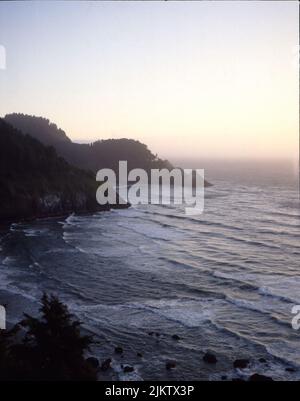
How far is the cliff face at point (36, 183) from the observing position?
8519 centimetres

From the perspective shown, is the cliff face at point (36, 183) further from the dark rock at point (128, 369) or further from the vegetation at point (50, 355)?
the vegetation at point (50, 355)

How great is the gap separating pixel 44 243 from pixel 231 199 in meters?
77.3

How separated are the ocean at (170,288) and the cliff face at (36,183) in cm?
815

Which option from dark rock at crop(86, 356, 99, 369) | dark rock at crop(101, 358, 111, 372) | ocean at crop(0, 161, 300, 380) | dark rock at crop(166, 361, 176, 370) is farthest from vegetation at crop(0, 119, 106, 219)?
dark rock at crop(166, 361, 176, 370)

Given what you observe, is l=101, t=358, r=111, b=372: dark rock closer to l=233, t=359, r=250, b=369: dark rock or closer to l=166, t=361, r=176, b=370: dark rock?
l=166, t=361, r=176, b=370: dark rock

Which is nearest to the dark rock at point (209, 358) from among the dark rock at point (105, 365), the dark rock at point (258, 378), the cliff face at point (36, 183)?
the dark rock at point (258, 378)

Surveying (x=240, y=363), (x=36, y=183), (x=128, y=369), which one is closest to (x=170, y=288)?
(x=240, y=363)

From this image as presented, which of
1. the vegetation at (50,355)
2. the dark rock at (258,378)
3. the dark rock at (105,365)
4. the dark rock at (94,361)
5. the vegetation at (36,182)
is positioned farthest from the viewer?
the vegetation at (36,182)

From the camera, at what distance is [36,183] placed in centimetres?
9344

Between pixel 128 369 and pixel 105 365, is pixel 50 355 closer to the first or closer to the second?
A: pixel 105 365

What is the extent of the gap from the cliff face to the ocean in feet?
26.7

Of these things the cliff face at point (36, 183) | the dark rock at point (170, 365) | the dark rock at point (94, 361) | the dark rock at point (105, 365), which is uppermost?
the cliff face at point (36, 183)

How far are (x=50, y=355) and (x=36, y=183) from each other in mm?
74742

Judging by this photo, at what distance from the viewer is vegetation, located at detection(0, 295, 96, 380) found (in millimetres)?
21047
